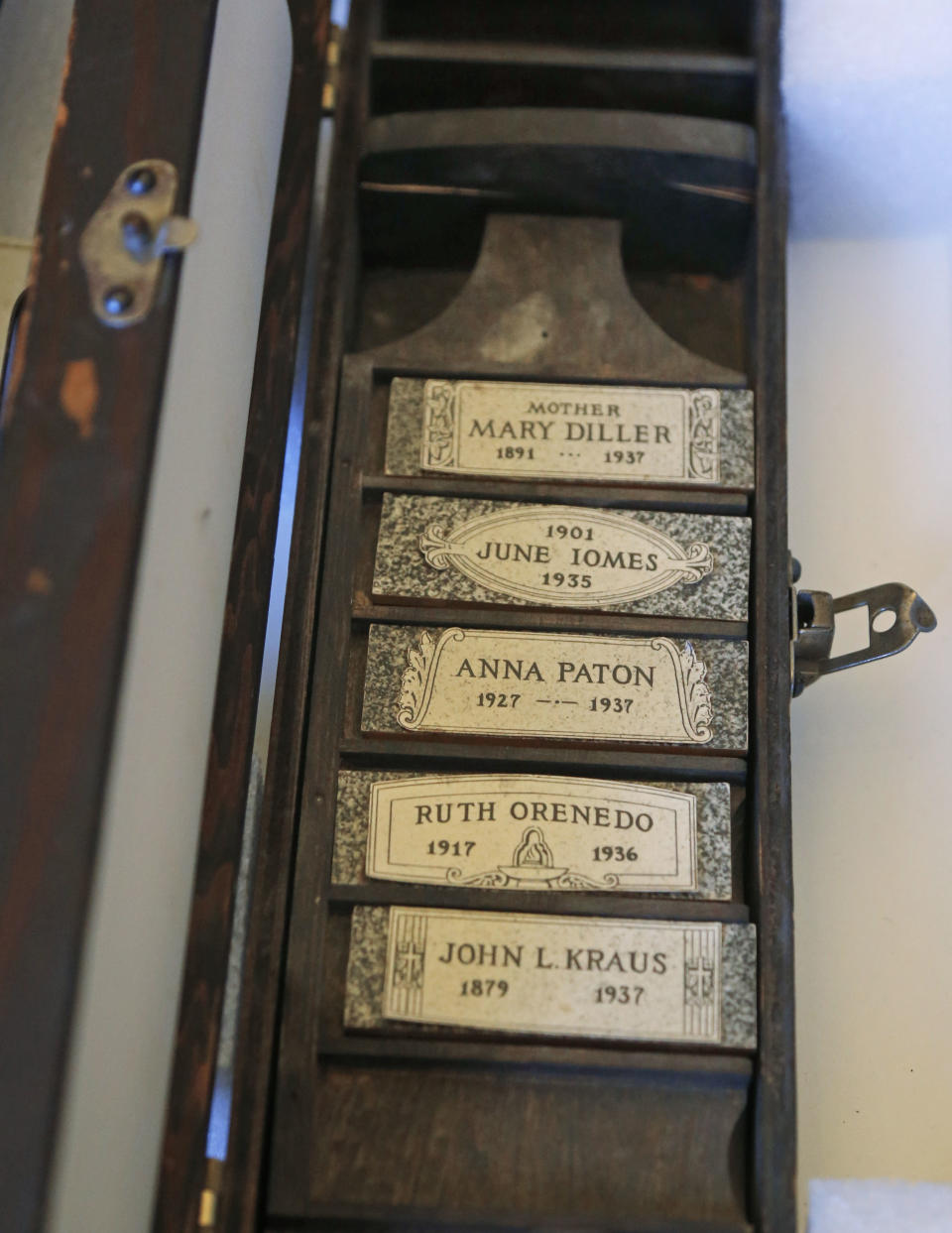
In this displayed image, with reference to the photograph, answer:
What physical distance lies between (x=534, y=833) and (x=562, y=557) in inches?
9.1

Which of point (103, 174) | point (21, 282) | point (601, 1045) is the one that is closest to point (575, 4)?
point (21, 282)

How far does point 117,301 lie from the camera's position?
25.8 inches

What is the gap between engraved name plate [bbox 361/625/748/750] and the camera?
3.10 ft

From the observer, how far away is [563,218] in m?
1.13

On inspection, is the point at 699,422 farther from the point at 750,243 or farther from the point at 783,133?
the point at 783,133

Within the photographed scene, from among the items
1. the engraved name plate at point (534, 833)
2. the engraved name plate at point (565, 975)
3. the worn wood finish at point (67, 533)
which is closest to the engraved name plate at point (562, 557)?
the engraved name plate at point (534, 833)

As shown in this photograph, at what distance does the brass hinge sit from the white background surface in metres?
0.12

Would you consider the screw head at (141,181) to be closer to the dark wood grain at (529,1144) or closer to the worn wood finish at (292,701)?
the worn wood finish at (292,701)

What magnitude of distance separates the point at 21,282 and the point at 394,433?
0.39 m

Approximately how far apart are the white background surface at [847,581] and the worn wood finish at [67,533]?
0.08 metres

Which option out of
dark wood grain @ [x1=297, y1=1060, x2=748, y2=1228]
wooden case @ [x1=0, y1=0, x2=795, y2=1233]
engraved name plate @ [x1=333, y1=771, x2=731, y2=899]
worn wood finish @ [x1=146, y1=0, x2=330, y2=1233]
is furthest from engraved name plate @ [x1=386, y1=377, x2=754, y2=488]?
dark wood grain @ [x1=297, y1=1060, x2=748, y2=1228]

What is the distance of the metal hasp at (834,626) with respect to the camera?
99cm

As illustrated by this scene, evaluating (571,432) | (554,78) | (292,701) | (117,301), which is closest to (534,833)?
(292,701)

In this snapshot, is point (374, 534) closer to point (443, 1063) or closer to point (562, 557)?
point (562, 557)
